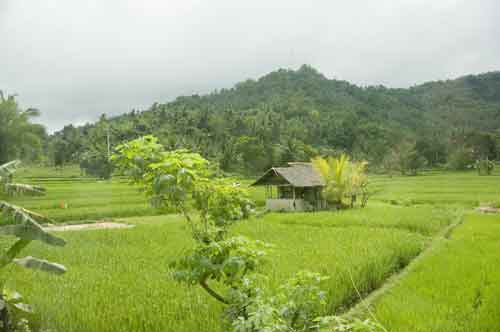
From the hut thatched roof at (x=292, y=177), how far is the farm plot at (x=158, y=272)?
6643 millimetres

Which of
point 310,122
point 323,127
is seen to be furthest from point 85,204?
point 310,122

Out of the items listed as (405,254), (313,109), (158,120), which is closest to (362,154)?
(313,109)

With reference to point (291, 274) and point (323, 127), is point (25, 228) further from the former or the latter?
point (323, 127)

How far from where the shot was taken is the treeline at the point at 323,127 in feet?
116

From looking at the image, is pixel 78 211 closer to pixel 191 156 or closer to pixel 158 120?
pixel 191 156

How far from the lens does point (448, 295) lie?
191 inches

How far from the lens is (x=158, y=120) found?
36.8 metres

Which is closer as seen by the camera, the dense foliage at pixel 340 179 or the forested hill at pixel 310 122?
the dense foliage at pixel 340 179

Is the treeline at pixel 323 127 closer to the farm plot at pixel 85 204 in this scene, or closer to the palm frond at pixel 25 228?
the farm plot at pixel 85 204

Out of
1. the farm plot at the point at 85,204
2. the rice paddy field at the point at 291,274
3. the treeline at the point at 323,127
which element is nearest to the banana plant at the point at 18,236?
the rice paddy field at the point at 291,274

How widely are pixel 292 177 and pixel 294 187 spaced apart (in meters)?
0.48

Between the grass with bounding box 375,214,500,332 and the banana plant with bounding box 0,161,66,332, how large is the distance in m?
3.45

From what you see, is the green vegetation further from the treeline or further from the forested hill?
the treeline

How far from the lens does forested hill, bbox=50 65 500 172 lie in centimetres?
3591
